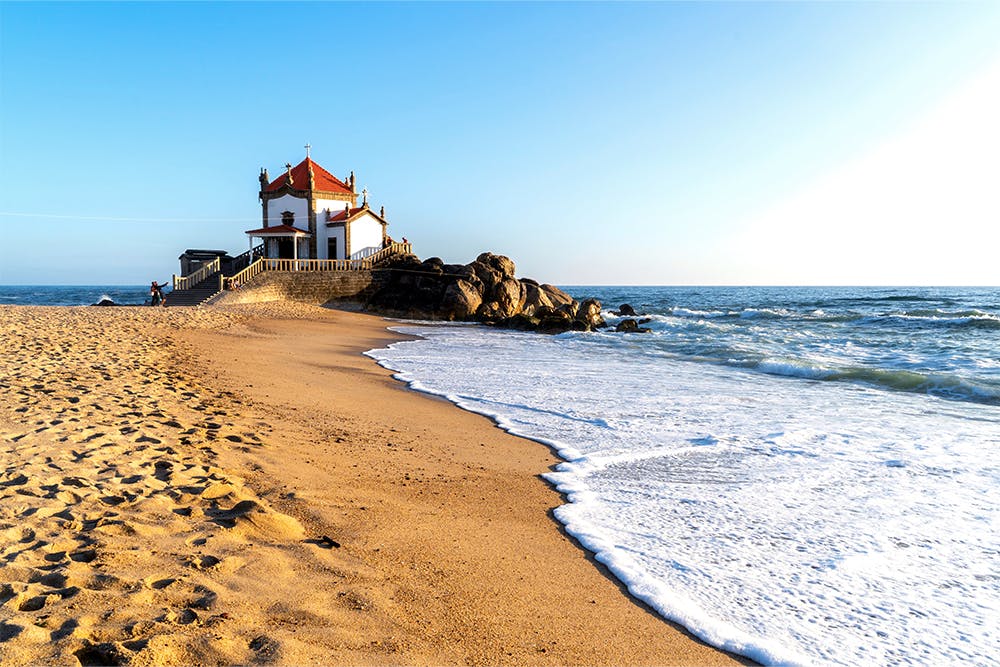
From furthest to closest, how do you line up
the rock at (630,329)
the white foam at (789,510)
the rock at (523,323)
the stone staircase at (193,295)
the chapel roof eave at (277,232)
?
the chapel roof eave at (277,232), the stone staircase at (193,295), the rock at (523,323), the rock at (630,329), the white foam at (789,510)

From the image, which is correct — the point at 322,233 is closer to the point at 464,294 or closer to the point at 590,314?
the point at 464,294

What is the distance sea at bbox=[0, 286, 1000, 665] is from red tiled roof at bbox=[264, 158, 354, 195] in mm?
30253

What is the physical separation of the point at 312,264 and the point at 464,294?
967 cm

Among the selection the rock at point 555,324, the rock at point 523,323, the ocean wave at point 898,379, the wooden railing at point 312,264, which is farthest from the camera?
the wooden railing at point 312,264

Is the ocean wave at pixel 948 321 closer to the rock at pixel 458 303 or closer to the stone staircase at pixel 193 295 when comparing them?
the rock at pixel 458 303

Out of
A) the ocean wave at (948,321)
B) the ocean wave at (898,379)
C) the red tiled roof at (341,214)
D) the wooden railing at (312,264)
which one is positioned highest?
the red tiled roof at (341,214)

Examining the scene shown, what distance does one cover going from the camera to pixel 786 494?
5.92m

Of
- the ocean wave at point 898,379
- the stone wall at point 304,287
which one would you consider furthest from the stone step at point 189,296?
the ocean wave at point 898,379

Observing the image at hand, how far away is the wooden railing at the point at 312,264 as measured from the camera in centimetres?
3309

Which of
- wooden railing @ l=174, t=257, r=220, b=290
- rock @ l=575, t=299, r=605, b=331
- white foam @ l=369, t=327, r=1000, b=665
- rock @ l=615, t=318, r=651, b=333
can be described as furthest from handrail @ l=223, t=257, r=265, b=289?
white foam @ l=369, t=327, r=1000, b=665

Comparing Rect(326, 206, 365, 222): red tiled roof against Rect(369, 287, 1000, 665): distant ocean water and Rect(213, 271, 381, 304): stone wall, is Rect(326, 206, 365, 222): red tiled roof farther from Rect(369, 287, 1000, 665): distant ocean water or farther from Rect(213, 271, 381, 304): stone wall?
Rect(369, 287, 1000, 665): distant ocean water

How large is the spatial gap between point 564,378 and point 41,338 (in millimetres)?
11942

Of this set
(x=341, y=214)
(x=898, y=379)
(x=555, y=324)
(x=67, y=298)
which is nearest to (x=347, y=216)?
(x=341, y=214)

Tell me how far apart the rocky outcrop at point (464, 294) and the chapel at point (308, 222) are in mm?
3225
